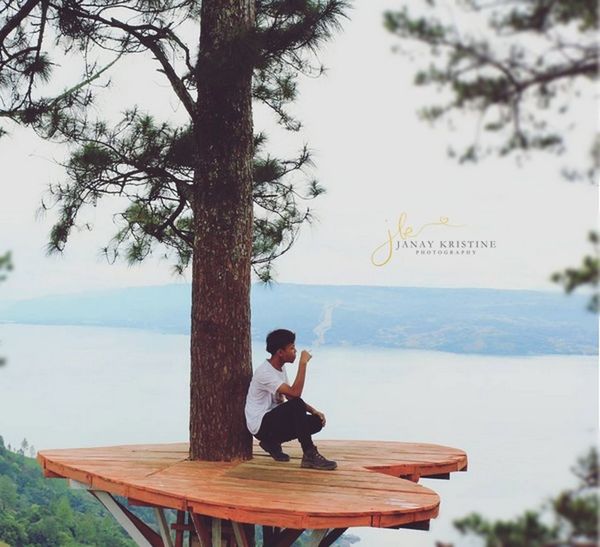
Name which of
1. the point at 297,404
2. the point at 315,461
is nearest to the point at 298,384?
the point at 297,404

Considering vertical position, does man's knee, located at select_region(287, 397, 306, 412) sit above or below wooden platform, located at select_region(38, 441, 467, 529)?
above

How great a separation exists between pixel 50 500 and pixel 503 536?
13.5 metres

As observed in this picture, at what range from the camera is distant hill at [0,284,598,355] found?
12.9 meters

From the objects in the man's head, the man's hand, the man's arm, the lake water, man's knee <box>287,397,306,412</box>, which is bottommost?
the lake water

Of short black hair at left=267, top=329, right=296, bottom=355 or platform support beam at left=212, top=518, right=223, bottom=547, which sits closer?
platform support beam at left=212, top=518, right=223, bottom=547

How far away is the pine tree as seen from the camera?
14.2 feet

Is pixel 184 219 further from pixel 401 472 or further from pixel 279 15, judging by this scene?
pixel 401 472

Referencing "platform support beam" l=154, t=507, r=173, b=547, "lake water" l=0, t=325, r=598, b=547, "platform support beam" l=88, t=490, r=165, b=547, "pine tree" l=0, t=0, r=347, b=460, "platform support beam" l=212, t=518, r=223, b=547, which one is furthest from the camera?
"lake water" l=0, t=325, r=598, b=547

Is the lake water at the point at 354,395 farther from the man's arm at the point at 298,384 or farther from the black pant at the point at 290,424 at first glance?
the man's arm at the point at 298,384

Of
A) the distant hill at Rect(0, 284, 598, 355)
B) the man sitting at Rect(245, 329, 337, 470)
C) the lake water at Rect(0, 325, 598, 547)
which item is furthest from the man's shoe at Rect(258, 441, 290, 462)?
the distant hill at Rect(0, 284, 598, 355)

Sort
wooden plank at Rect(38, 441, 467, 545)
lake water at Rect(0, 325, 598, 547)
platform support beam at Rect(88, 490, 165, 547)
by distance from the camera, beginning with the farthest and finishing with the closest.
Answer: lake water at Rect(0, 325, 598, 547), platform support beam at Rect(88, 490, 165, 547), wooden plank at Rect(38, 441, 467, 545)

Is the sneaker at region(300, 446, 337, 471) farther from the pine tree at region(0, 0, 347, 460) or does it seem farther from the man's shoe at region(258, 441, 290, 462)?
the pine tree at region(0, 0, 347, 460)

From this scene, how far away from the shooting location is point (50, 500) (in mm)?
13852

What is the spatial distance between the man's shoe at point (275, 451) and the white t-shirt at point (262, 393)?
0.09 m
